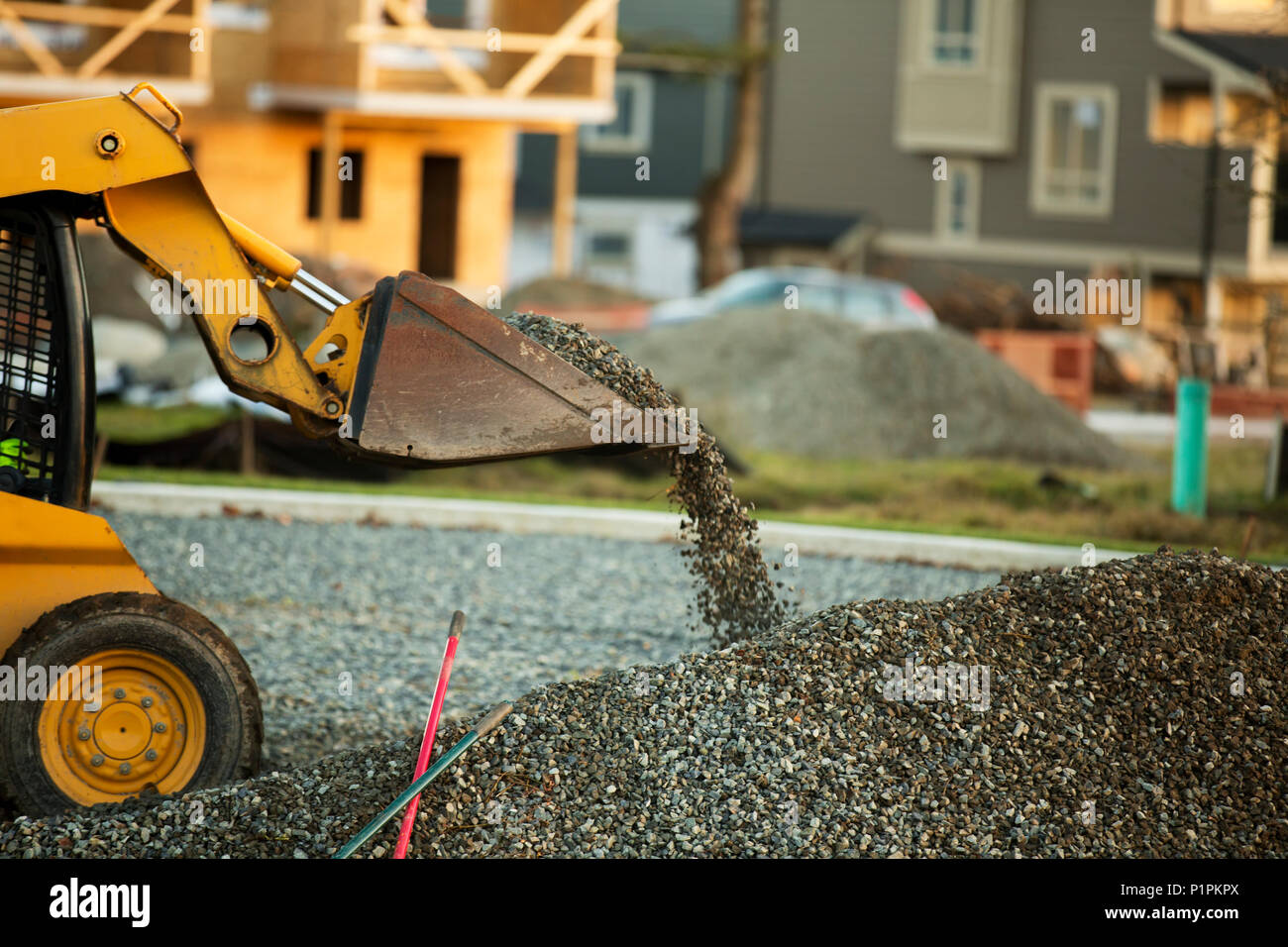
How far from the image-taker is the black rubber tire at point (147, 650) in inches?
206

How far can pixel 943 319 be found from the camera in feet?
94.1

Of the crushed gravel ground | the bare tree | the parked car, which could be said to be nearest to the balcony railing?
the parked car

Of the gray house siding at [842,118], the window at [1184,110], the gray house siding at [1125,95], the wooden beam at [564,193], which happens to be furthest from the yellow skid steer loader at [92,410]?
the window at [1184,110]

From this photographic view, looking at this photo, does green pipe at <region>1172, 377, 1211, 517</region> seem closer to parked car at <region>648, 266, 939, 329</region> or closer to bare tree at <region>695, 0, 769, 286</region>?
parked car at <region>648, 266, 939, 329</region>

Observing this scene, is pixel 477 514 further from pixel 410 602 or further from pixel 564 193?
pixel 564 193

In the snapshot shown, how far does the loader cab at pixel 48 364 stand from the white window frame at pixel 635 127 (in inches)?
1357

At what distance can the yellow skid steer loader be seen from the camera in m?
5.35

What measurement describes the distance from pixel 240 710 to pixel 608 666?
2.75 metres

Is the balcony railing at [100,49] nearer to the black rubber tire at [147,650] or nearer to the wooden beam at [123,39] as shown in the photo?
the wooden beam at [123,39]

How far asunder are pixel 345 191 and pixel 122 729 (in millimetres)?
21330

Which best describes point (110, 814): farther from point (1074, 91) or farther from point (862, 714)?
point (1074, 91)

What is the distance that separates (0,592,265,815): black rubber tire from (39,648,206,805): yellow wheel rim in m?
0.04

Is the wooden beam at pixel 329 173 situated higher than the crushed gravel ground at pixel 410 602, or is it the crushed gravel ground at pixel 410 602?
the wooden beam at pixel 329 173
